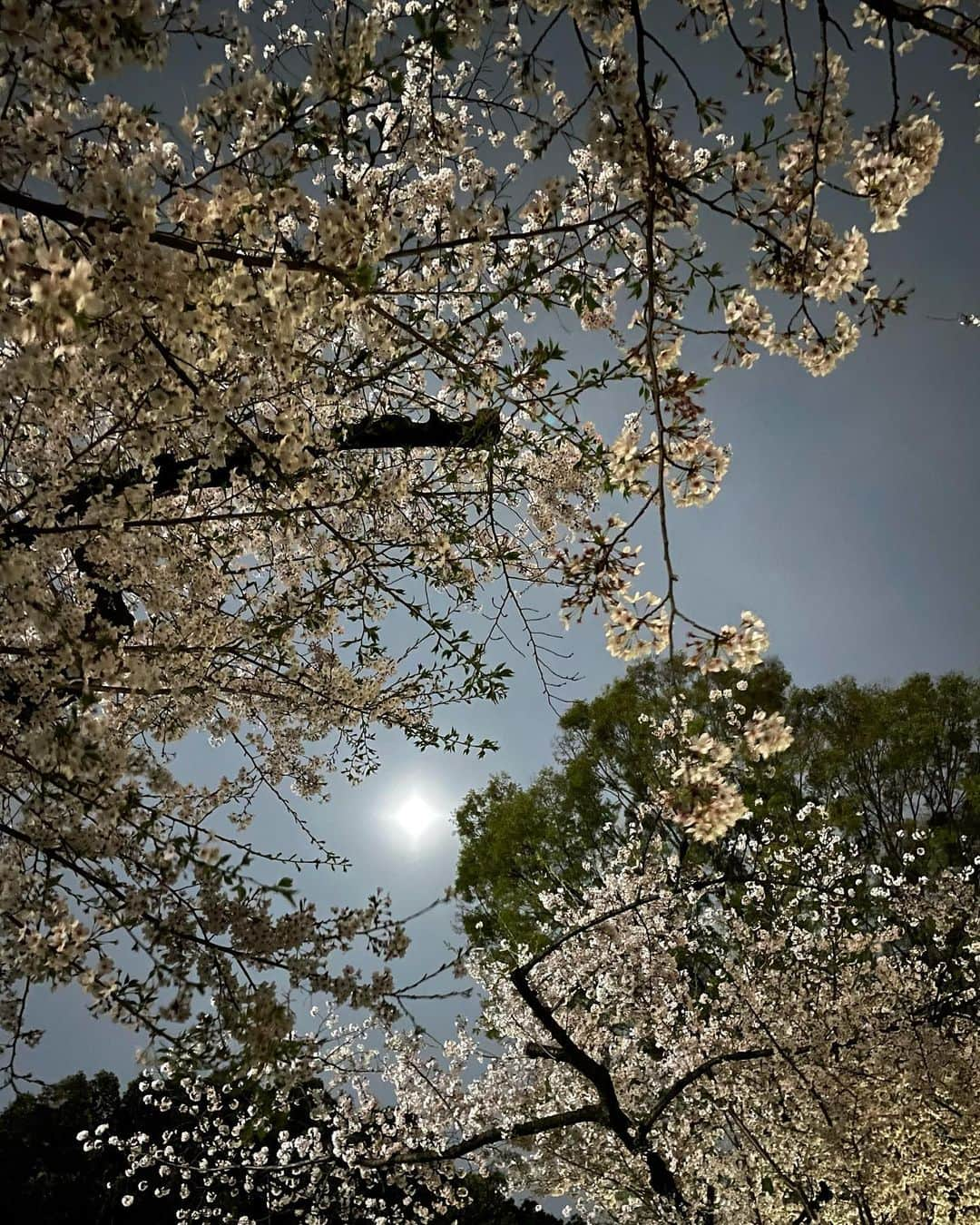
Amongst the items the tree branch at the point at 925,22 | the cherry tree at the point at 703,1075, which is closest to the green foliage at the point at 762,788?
the cherry tree at the point at 703,1075

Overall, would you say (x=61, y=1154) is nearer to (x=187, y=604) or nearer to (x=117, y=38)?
(x=187, y=604)

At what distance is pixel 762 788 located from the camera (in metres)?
11.7

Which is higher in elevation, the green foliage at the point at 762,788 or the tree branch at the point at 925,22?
the green foliage at the point at 762,788

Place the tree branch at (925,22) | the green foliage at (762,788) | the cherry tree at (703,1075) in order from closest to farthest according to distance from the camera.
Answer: the tree branch at (925,22) < the cherry tree at (703,1075) < the green foliage at (762,788)

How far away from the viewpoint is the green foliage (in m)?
10.7

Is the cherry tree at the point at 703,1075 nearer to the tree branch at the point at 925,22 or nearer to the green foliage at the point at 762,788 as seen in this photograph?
the green foliage at the point at 762,788

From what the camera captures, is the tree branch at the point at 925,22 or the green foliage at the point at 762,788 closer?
the tree branch at the point at 925,22

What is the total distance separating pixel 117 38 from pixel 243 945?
2.14m

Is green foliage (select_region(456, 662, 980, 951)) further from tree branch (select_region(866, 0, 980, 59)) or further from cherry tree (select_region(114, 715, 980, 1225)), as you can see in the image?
tree branch (select_region(866, 0, 980, 59))

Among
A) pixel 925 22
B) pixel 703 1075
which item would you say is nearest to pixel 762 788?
pixel 703 1075

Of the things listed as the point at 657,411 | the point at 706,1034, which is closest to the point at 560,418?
the point at 657,411

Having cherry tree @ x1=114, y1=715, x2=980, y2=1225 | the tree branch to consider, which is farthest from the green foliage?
the tree branch

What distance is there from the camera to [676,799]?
6.53 feet

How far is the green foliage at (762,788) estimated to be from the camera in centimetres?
1074
